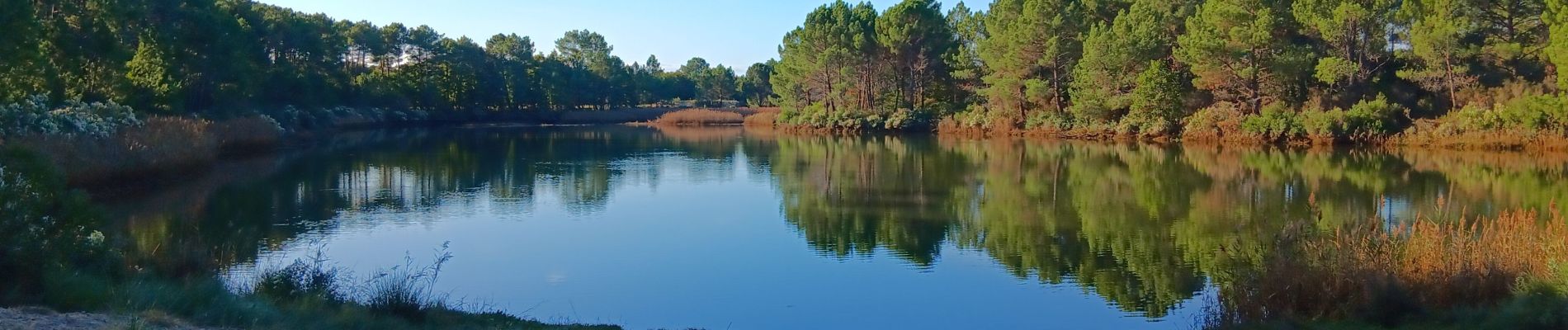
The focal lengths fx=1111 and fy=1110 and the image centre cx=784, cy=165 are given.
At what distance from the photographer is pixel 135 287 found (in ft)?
26.2

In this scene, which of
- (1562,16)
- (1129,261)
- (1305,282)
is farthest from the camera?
(1562,16)

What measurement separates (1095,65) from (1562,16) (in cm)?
1699

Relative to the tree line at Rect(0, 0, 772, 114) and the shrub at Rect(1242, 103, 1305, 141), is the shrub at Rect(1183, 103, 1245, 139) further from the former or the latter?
the tree line at Rect(0, 0, 772, 114)

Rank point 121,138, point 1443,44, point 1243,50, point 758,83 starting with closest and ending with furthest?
1. point 121,138
2. point 1443,44
3. point 1243,50
4. point 758,83

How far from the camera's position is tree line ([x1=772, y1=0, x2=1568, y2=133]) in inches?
1428

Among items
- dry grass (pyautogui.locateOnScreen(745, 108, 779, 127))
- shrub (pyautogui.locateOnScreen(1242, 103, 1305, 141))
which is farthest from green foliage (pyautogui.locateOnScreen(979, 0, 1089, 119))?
dry grass (pyautogui.locateOnScreen(745, 108, 779, 127))

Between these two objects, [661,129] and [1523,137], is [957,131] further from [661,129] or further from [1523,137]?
[1523,137]

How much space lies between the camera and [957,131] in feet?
180

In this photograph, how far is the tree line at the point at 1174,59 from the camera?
36281 mm

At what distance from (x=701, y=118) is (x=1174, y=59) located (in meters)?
39.2

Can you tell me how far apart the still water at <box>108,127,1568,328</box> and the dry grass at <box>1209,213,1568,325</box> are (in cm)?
63

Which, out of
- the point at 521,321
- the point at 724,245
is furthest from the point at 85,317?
the point at 724,245

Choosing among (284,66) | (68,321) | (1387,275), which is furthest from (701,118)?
(68,321)

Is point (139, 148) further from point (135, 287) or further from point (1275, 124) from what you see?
point (1275, 124)
